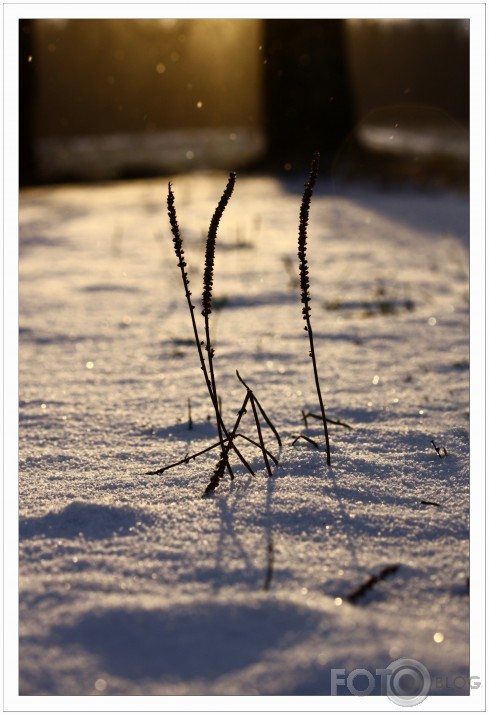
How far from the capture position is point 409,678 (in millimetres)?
1072

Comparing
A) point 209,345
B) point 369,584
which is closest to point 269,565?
point 369,584

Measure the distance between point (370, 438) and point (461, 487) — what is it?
33cm

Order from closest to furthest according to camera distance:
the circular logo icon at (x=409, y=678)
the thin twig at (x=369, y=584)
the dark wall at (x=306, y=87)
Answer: the circular logo icon at (x=409, y=678) → the thin twig at (x=369, y=584) → the dark wall at (x=306, y=87)

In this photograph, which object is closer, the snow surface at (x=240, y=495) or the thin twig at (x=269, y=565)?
the snow surface at (x=240, y=495)

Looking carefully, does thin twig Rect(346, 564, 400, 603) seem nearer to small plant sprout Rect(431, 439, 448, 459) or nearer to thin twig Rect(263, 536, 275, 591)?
thin twig Rect(263, 536, 275, 591)

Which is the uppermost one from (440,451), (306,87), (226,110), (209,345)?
(306,87)

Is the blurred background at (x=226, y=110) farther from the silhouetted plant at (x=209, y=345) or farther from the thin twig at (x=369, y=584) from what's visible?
the thin twig at (x=369, y=584)

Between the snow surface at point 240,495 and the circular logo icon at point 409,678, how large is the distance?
0.01m

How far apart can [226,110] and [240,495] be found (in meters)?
29.2

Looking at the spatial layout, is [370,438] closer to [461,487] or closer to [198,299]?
[461,487]

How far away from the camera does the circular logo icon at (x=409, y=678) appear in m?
1.07

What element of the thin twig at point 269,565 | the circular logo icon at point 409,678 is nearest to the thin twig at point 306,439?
the thin twig at point 269,565

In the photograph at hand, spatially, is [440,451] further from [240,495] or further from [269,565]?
[269,565]

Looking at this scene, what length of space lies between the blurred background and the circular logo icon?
10.9ft
